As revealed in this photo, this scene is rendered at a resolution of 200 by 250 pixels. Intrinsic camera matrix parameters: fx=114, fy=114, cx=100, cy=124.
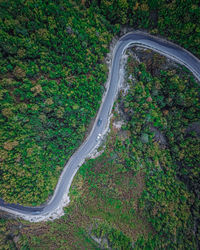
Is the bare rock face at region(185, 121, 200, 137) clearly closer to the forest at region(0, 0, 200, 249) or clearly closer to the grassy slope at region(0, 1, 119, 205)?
the forest at region(0, 0, 200, 249)

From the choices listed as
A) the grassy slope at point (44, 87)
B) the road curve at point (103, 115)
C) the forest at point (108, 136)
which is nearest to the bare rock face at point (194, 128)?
the forest at point (108, 136)

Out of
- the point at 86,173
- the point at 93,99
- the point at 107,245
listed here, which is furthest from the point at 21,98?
the point at 107,245

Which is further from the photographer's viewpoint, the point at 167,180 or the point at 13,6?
the point at 167,180

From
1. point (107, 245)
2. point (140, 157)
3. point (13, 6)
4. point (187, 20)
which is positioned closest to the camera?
point (13, 6)

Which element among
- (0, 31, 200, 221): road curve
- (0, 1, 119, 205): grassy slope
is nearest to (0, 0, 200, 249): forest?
(0, 1, 119, 205): grassy slope

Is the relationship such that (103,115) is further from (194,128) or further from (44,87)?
(194,128)

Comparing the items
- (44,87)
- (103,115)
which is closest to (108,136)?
(103,115)

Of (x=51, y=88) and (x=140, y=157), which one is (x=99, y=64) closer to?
(x=51, y=88)
